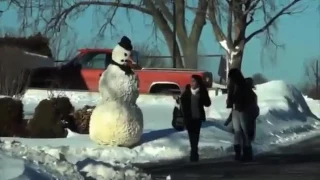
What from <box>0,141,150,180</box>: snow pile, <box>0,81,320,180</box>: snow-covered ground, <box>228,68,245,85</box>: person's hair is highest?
<box>228,68,245,85</box>: person's hair

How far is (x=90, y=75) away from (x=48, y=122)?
31.7ft

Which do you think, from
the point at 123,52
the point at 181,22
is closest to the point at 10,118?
the point at 123,52

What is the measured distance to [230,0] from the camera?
34906mm

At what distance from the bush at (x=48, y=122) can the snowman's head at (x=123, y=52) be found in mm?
3646

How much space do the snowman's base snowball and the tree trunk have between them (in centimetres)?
2565

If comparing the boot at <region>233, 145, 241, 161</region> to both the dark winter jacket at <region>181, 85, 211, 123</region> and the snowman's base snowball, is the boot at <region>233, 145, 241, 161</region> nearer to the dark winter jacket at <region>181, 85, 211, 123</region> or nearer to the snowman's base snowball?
the dark winter jacket at <region>181, 85, 211, 123</region>

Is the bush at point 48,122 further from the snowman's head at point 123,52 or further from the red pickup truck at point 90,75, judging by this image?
the red pickup truck at point 90,75

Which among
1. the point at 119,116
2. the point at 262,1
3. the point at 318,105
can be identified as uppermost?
the point at 262,1

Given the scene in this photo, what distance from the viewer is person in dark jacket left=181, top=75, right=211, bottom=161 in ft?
55.8

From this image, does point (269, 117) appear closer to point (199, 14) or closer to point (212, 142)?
point (212, 142)

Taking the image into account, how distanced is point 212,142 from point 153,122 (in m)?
4.18

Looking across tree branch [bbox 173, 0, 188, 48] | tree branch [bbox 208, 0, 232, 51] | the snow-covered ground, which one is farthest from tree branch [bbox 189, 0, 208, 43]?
the snow-covered ground

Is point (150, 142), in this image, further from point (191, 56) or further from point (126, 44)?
point (191, 56)

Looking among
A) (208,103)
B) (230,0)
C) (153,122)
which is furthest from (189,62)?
(208,103)
